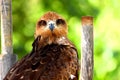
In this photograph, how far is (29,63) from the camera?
12.0 feet

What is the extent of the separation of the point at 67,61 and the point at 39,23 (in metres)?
0.33

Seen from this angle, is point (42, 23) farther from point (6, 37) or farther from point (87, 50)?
point (87, 50)

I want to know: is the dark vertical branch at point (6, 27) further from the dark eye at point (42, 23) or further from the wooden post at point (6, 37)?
the dark eye at point (42, 23)

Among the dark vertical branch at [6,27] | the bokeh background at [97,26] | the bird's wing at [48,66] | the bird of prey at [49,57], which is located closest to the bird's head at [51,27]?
the bird of prey at [49,57]

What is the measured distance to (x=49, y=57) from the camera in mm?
3705

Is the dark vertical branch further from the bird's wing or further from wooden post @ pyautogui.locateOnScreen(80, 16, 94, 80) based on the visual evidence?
wooden post @ pyautogui.locateOnScreen(80, 16, 94, 80)

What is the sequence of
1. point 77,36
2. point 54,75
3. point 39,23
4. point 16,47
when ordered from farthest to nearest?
point 16,47
point 77,36
point 39,23
point 54,75

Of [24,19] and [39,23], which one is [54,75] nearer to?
[39,23]

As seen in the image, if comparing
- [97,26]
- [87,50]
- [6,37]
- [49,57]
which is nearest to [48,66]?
[49,57]

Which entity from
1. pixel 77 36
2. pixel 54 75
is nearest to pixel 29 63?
pixel 54 75

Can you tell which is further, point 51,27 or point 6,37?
point 51,27

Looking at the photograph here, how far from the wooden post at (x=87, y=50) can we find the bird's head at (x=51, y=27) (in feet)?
1.62

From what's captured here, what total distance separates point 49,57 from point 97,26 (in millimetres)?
1773

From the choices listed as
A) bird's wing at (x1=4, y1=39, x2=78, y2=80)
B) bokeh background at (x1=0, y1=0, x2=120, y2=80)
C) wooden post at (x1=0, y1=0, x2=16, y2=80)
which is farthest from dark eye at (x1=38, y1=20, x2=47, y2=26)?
bokeh background at (x1=0, y1=0, x2=120, y2=80)
